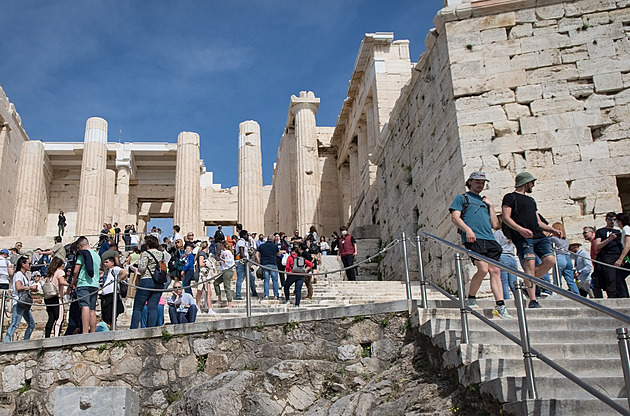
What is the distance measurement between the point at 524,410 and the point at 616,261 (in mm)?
5172

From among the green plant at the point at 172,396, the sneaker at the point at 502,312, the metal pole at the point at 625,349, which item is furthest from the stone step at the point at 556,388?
the green plant at the point at 172,396

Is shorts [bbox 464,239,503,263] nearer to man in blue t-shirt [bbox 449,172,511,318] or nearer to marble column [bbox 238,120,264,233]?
man in blue t-shirt [bbox 449,172,511,318]

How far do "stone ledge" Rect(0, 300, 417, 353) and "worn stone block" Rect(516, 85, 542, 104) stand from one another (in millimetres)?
7267

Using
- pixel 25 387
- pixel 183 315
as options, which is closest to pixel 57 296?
pixel 25 387

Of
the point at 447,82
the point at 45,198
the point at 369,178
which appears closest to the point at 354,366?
the point at 447,82

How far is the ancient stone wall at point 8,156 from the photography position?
33.7 m

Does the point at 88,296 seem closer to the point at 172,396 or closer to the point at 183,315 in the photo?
the point at 183,315

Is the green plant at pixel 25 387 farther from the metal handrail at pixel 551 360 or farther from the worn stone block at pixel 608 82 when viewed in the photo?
the worn stone block at pixel 608 82

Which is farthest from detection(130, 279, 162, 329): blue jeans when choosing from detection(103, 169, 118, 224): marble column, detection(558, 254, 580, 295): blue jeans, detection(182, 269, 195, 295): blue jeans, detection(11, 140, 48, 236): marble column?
detection(11, 140, 48, 236): marble column

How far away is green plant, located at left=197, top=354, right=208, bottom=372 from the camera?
8.51 metres

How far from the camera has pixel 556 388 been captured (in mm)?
5340

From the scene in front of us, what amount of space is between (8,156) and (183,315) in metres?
28.0

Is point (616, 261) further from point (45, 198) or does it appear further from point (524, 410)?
point (45, 198)

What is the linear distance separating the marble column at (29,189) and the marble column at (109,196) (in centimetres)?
346
